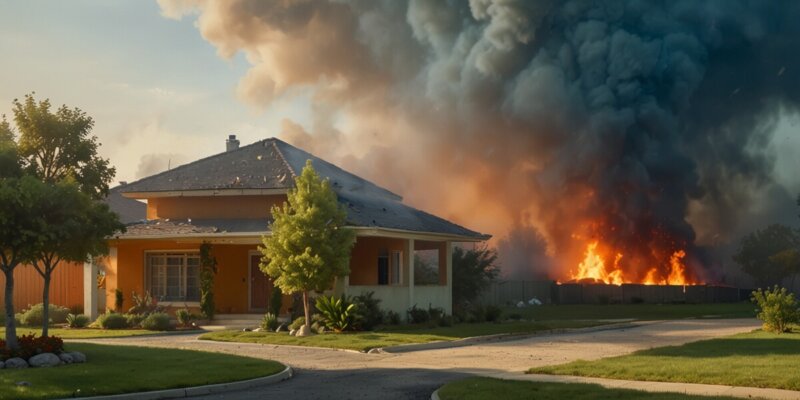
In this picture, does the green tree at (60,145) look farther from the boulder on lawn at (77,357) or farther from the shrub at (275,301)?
the shrub at (275,301)

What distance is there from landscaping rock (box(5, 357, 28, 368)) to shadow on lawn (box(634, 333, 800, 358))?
12848 millimetres

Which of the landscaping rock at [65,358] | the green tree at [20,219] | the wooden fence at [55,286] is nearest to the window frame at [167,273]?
the wooden fence at [55,286]

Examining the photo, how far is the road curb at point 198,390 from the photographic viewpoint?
50.3 feet

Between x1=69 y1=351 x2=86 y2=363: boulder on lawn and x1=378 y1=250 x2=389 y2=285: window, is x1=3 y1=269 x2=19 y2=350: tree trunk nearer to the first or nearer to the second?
x1=69 y1=351 x2=86 y2=363: boulder on lawn

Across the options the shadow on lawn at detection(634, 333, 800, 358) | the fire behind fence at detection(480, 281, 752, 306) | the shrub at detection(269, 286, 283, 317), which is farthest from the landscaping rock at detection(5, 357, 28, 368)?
the fire behind fence at detection(480, 281, 752, 306)

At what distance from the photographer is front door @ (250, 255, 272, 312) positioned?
119 ft

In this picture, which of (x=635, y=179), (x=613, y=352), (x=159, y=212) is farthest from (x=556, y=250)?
(x=613, y=352)

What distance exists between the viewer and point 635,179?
66875 mm

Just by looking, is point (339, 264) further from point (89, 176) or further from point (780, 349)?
point (780, 349)

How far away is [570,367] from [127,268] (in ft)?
73.5

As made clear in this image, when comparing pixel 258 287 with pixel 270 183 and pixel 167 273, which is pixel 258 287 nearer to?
pixel 167 273

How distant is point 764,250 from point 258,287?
5427 centimetres

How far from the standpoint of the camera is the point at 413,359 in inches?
887

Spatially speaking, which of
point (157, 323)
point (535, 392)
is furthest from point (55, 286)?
point (535, 392)
